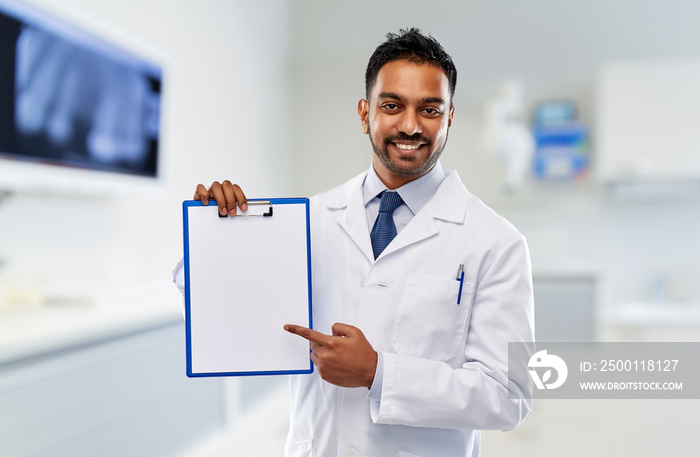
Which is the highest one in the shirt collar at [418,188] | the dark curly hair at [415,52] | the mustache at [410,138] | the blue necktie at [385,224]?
the dark curly hair at [415,52]

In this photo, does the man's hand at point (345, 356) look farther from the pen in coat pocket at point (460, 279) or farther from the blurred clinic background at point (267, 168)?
the blurred clinic background at point (267, 168)

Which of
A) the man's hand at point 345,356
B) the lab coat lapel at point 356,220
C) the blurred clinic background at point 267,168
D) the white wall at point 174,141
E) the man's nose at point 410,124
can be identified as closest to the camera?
the man's hand at point 345,356

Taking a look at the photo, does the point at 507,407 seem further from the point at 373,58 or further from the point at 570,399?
the point at 570,399

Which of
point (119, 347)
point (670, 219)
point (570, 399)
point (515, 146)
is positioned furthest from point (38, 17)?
point (670, 219)

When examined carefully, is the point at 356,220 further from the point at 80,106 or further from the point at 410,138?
the point at 80,106

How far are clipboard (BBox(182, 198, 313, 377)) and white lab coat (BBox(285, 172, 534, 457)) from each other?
0.09 meters

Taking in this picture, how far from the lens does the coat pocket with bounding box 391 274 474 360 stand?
1.03m

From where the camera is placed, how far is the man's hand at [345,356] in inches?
35.5

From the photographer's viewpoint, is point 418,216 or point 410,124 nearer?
point 410,124

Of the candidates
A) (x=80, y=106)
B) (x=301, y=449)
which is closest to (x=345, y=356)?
(x=301, y=449)

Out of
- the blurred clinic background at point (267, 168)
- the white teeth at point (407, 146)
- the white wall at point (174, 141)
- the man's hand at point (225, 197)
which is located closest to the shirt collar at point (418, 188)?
the white teeth at point (407, 146)

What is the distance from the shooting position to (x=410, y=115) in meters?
1.01

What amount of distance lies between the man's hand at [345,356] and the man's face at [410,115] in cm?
31

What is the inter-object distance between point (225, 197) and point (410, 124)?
0.33 metres
